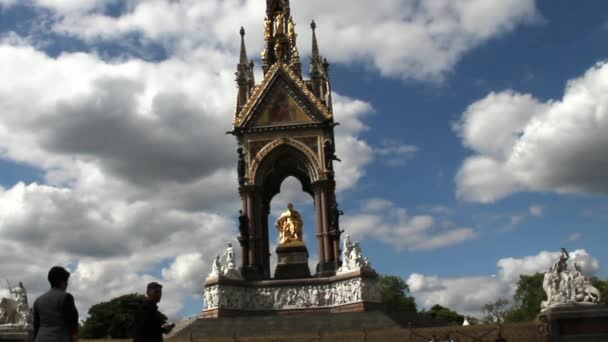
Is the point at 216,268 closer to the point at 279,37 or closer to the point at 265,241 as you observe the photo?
the point at 265,241

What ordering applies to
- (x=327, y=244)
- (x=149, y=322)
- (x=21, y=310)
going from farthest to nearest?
1. (x=327, y=244)
2. (x=21, y=310)
3. (x=149, y=322)

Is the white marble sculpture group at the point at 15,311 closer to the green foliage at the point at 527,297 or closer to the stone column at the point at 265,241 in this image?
the stone column at the point at 265,241

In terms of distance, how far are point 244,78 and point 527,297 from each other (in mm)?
38786

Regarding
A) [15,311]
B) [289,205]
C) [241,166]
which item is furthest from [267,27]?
[15,311]

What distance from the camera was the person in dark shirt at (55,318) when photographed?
5551 millimetres

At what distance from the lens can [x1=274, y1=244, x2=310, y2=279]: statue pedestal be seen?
3259 cm

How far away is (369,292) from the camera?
29344 millimetres

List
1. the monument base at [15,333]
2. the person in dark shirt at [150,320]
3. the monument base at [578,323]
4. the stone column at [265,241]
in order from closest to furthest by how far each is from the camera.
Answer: the person in dark shirt at [150,320]
the monument base at [578,323]
the monument base at [15,333]
the stone column at [265,241]

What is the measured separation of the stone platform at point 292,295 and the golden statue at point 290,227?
315cm

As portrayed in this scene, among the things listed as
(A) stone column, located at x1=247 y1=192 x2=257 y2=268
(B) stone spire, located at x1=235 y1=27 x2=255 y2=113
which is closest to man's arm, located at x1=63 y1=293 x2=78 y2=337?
(A) stone column, located at x1=247 y1=192 x2=257 y2=268

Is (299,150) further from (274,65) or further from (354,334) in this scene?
(354,334)

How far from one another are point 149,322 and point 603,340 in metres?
15.3

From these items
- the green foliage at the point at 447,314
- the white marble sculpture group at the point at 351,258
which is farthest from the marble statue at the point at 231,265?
the green foliage at the point at 447,314

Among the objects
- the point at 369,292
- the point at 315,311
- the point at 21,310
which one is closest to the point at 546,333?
the point at 369,292
